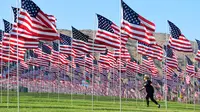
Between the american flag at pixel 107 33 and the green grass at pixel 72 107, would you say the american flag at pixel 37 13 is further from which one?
the green grass at pixel 72 107

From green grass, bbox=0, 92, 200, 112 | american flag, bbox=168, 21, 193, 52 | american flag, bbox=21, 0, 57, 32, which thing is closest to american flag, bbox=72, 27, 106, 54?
green grass, bbox=0, 92, 200, 112

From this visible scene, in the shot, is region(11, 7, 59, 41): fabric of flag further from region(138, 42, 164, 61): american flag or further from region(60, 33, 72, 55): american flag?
region(60, 33, 72, 55): american flag

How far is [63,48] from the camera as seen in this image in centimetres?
4494

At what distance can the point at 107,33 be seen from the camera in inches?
1065

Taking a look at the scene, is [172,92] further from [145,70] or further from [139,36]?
[139,36]

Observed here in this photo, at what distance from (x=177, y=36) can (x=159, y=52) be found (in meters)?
15.3

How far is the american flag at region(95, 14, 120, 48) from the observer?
25.6 m

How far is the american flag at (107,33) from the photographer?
25.6 metres

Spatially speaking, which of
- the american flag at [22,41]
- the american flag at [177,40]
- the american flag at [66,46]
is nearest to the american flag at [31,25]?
the american flag at [22,41]

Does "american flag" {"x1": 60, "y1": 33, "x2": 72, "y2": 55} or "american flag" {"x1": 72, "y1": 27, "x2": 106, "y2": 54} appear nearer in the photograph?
"american flag" {"x1": 72, "y1": 27, "x2": 106, "y2": 54}

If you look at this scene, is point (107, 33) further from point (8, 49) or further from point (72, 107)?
point (8, 49)

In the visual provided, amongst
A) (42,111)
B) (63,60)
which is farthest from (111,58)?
(42,111)

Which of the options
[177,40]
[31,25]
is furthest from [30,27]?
[177,40]

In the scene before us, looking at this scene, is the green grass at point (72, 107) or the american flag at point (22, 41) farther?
the green grass at point (72, 107)
